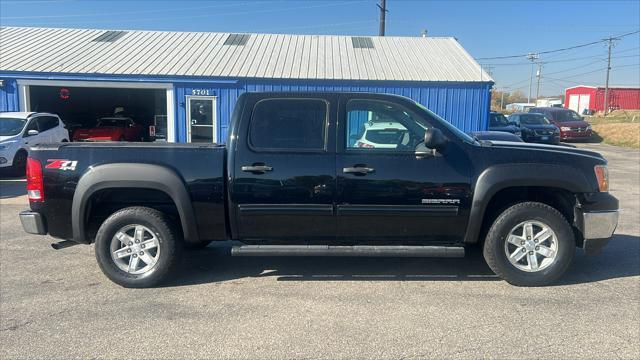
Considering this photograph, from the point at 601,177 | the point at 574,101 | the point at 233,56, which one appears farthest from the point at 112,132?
the point at 574,101

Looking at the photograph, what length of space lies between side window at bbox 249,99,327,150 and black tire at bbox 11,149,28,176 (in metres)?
10.8

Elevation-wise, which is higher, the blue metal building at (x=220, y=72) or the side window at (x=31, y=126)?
the blue metal building at (x=220, y=72)

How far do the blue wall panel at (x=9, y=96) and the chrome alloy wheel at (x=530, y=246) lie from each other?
1821 cm

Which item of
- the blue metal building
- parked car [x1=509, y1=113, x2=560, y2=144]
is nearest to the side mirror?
the blue metal building

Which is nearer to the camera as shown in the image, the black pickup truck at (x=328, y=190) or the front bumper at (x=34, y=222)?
the black pickup truck at (x=328, y=190)

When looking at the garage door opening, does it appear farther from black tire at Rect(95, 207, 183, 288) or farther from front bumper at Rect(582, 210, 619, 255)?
front bumper at Rect(582, 210, 619, 255)

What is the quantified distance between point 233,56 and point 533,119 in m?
14.9

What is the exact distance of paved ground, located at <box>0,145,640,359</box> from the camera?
136 inches

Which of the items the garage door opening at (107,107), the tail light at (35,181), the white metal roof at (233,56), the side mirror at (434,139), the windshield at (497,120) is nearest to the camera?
the side mirror at (434,139)

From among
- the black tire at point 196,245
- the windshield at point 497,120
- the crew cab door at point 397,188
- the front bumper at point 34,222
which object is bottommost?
the black tire at point 196,245

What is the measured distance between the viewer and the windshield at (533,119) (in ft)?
77.1

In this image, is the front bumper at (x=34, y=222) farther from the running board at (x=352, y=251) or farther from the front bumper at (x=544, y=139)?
the front bumper at (x=544, y=139)

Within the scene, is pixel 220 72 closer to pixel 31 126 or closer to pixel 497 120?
pixel 31 126

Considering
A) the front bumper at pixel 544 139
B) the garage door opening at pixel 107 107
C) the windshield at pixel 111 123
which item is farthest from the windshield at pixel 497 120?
the windshield at pixel 111 123
